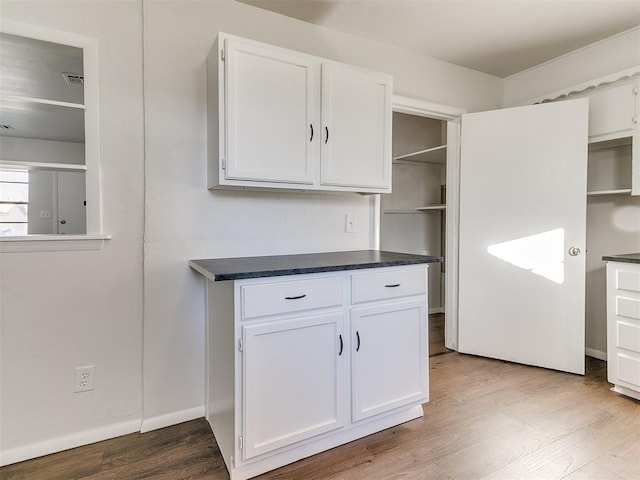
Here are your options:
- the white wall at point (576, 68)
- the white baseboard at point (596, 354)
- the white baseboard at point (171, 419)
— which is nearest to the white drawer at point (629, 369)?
the white baseboard at point (596, 354)

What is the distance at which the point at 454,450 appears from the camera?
5.62ft

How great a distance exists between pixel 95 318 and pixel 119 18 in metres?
1.55

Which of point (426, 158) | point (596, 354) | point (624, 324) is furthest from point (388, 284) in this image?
point (426, 158)

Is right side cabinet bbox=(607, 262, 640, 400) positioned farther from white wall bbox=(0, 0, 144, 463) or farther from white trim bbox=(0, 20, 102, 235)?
white trim bbox=(0, 20, 102, 235)

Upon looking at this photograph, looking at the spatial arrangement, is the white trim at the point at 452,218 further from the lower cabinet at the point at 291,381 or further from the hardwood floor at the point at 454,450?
the lower cabinet at the point at 291,381

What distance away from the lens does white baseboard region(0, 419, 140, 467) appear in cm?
165

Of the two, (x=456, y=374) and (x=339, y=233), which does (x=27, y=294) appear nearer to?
(x=339, y=233)

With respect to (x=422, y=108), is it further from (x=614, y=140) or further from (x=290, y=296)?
(x=290, y=296)

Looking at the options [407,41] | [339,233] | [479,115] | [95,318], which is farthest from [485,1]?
[95,318]

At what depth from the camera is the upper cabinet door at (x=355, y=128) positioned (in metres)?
2.02

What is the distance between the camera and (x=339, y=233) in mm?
2418

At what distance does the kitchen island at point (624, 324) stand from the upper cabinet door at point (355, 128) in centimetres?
154

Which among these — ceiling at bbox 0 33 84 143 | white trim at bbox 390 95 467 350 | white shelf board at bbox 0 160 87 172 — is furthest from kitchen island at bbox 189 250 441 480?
white trim at bbox 390 95 467 350

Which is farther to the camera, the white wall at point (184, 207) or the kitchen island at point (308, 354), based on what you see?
the white wall at point (184, 207)
